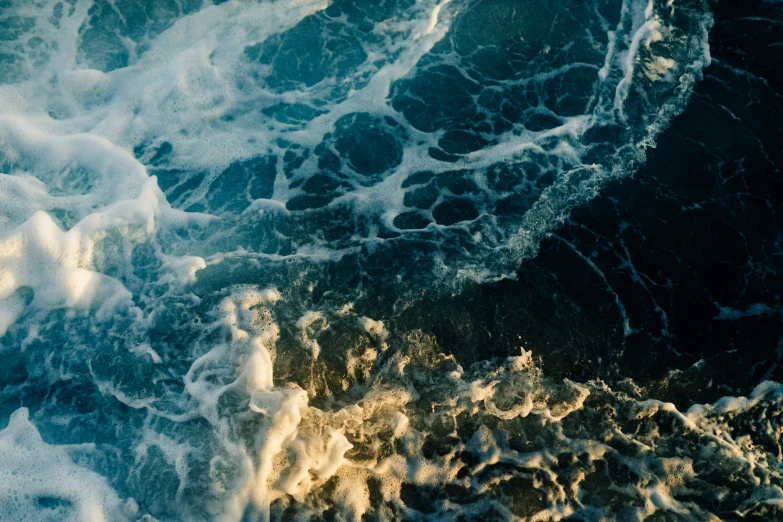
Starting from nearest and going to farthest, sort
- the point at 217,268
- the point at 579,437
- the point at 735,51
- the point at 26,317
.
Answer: the point at 579,437, the point at 26,317, the point at 217,268, the point at 735,51

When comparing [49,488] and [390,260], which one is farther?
[390,260]

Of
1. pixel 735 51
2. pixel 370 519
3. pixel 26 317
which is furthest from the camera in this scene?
pixel 735 51

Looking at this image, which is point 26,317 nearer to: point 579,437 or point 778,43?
point 579,437

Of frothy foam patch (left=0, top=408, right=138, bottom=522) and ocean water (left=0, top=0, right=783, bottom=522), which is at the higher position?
ocean water (left=0, top=0, right=783, bottom=522)

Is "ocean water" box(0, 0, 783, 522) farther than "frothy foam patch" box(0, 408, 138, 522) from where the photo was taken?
Yes

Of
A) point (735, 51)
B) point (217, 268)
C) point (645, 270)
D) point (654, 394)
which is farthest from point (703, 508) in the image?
point (735, 51)

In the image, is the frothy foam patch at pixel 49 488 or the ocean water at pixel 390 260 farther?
the ocean water at pixel 390 260

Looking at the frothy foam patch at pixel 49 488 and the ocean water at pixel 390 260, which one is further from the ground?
the ocean water at pixel 390 260

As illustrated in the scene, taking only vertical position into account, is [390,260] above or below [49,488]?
above
